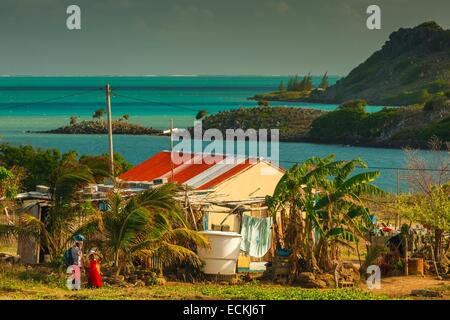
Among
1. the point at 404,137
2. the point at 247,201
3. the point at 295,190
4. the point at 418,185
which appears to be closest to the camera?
the point at 295,190

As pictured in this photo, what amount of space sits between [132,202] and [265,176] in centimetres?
657

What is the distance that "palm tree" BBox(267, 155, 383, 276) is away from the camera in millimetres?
22656

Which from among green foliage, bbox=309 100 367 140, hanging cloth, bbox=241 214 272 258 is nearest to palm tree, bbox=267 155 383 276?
hanging cloth, bbox=241 214 272 258

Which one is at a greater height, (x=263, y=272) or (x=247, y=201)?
(x=247, y=201)

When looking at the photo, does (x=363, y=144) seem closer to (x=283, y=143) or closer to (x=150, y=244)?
(x=283, y=143)

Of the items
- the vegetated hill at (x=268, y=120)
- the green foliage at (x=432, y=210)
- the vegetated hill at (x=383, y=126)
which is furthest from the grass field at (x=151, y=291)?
the vegetated hill at (x=268, y=120)

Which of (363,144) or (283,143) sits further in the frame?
(283,143)

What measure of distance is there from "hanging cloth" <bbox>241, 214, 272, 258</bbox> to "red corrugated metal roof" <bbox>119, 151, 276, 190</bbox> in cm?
185

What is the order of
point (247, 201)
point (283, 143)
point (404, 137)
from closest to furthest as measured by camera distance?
point (247, 201) → point (404, 137) → point (283, 143)

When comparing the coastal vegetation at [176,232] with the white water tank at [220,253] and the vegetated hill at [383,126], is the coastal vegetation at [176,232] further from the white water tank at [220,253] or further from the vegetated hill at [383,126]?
the vegetated hill at [383,126]

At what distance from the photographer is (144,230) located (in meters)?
21.3

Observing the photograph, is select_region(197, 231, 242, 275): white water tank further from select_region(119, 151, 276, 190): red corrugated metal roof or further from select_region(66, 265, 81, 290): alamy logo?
select_region(119, 151, 276, 190): red corrugated metal roof
